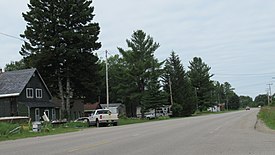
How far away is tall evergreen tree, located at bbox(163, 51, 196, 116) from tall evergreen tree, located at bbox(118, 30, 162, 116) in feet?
22.4

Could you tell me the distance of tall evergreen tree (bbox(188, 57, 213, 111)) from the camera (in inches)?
5015

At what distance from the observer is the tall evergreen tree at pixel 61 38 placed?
56531 millimetres

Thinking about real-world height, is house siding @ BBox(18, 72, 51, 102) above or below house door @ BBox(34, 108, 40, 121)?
above

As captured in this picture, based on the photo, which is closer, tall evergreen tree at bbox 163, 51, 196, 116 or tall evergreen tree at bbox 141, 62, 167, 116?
tall evergreen tree at bbox 141, 62, 167, 116

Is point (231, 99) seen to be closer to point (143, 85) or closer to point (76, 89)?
point (143, 85)

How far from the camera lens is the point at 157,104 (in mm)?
80438

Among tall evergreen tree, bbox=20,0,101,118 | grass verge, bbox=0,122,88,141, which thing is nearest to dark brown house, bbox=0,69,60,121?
tall evergreen tree, bbox=20,0,101,118

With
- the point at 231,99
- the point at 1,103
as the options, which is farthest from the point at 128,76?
the point at 231,99

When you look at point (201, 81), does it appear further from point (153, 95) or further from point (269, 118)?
point (269, 118)

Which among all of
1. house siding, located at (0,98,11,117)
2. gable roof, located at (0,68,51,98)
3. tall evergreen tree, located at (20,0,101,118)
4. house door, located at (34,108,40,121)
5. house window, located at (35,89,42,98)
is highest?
tall evergreen tree, located at (20,0,101,118)

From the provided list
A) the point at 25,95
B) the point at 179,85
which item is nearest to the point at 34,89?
the point at 25,95

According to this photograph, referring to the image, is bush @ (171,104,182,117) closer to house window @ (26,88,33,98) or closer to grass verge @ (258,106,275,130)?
grass verge @ (258,106,275,130)

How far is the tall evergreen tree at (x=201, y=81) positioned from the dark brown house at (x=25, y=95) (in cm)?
7454

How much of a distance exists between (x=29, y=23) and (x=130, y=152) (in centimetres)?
4798
